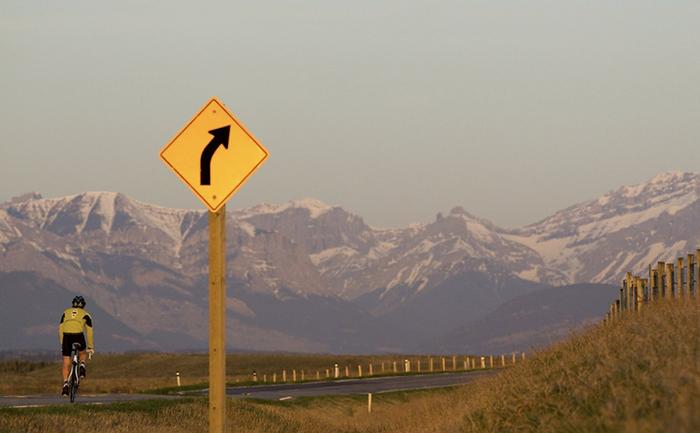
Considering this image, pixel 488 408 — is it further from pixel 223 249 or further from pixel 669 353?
pixel 223 249

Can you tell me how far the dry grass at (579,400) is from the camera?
1337 centimetres

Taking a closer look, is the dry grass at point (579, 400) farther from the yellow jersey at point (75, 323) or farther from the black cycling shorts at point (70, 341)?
the yellow jersey at point (75, 323)

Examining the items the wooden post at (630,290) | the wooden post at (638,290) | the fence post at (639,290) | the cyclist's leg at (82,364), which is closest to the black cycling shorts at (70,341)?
the cyclist's leg at (82,364)

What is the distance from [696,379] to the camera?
13273 millimetres

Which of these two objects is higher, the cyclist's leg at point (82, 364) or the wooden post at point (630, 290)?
the wooden post at point (630, 290)

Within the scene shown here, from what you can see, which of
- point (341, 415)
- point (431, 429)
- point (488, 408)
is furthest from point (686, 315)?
point (341, 415)

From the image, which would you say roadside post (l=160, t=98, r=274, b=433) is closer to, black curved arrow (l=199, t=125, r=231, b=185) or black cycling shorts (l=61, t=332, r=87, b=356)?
black curved arrow (l=199, t=125, r=231, b=185)

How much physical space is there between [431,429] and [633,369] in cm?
714

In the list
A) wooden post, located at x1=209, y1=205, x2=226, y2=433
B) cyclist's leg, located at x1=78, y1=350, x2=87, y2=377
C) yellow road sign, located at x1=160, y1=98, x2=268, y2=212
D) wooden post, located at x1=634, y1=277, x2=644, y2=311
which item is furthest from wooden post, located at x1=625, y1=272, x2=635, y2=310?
yellow road sign, located at x1=160, y1=98, x2=268, y2=212

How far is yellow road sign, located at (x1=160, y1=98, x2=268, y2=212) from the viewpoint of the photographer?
15641 mm

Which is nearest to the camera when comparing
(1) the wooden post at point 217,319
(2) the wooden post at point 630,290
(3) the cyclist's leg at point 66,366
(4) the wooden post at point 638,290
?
(1) the wooden post at point 217,319

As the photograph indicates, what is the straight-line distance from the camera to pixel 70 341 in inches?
1164

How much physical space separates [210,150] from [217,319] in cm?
188

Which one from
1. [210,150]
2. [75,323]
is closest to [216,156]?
[210,150]
